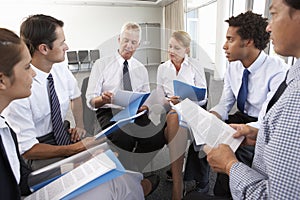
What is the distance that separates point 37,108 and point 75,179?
584 millimetres

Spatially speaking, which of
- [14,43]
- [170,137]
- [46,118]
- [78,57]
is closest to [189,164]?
[170,137]

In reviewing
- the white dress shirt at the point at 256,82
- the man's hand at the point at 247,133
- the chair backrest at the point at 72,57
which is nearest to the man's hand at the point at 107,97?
the white dress shirt at the point at 256,82

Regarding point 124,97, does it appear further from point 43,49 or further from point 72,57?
point 72,57

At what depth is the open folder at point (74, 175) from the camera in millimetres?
840

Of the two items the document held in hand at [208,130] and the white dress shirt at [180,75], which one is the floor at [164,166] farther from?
the document held in hand at [208,130]

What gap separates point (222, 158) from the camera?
2.75ft

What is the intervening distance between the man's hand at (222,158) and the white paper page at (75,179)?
40 centimetres

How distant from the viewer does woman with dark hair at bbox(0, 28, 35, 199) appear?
77 centimetres

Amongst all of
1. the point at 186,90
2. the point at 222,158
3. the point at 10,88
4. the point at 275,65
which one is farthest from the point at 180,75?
the point at 10,88

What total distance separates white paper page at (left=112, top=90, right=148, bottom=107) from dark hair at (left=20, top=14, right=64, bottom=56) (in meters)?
0.51

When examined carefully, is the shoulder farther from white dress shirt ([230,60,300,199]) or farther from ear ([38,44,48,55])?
ear ([38,44,48,55])

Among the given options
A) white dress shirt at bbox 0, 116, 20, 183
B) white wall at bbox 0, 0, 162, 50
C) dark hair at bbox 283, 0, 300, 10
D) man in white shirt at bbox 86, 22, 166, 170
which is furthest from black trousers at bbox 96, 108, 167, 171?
white wall at bbox 0, 0, 162, 50

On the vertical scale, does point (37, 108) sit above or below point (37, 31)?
below

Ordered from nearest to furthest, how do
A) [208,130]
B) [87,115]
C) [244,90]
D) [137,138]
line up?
[208,130] → [244,90] → [137,138] → [87,115]
